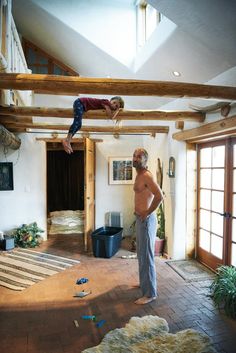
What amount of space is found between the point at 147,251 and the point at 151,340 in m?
0.88

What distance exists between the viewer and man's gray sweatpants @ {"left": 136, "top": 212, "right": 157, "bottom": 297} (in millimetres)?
2848

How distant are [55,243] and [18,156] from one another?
1981 mm

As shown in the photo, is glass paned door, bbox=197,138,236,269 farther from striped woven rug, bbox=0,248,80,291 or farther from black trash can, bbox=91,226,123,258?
striped woven rug, bbox=0,248,80,291

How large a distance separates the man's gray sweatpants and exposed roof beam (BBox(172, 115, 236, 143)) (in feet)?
4.34

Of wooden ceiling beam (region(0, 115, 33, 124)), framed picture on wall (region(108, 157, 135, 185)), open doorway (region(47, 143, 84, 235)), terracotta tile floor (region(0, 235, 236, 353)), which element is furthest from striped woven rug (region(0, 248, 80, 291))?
open doorway (region(47, 143, 84, 235))

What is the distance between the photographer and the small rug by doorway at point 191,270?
354 centimetres

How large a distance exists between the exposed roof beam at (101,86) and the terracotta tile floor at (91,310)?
2.20 m

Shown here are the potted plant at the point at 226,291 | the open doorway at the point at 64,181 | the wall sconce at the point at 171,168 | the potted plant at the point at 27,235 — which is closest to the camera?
the potted plant at the point at 226,291

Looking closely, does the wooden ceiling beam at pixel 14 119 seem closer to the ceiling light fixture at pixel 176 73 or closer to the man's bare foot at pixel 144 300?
the ceiling light fixture at pixel 176 73

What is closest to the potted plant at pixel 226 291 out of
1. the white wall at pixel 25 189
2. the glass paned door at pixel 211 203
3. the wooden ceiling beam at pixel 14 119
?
the glass paned door at pixel 211 203

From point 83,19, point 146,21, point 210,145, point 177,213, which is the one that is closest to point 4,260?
point 177,213

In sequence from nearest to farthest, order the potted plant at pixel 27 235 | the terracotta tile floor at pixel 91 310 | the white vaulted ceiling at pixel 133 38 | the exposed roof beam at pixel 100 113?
1. the terracotta tile floor at pixel 91 310
2. the white vaulted ceiling at pixel 133 38
3. the exposed roof beam at pixel 100 113
4. the potted plant at pixel 27 235

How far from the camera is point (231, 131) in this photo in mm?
3096

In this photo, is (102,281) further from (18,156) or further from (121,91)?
(18,156)
